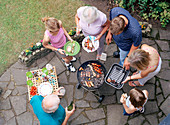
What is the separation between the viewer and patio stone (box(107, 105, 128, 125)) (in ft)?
14.8

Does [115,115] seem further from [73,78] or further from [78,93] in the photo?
[73,78]

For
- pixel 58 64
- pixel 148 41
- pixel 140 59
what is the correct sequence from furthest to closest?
Result: 1. pixel 148 41
2. pixel 58 64
3. pixel 140 59

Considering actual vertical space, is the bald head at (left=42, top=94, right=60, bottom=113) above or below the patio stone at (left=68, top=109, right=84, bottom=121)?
above

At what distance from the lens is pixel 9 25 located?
5945 mm

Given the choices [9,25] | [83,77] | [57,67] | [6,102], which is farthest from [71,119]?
[9,25]

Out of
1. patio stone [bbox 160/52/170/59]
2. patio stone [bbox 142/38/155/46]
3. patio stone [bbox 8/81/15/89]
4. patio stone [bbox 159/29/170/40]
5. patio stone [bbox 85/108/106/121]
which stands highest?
patio stone [bbox 159/29/170/40]

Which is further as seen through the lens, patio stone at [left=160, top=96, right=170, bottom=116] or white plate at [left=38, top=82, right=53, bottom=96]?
patio stone at [left=160, top=96, right=170, bottom=116]

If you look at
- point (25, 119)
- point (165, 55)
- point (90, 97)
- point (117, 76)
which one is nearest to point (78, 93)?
point (90, 97)

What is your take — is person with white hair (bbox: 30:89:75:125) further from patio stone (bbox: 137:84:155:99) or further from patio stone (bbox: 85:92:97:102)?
patio stone (bbox: 137:84:155:99)

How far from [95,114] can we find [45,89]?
1.66 metres

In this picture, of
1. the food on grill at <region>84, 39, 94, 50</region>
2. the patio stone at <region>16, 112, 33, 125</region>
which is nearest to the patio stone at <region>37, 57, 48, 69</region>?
the patio stone at <region>16, 112, 33, 125</region>

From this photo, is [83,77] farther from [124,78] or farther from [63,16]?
[63,16]

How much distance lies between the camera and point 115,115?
15.1ft

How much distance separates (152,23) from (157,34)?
539mm
